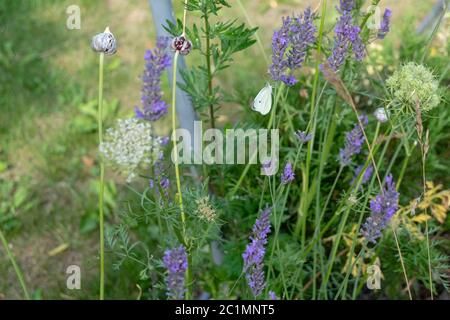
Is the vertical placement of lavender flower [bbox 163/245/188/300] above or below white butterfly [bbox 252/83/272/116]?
below

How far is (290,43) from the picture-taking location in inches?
53.6

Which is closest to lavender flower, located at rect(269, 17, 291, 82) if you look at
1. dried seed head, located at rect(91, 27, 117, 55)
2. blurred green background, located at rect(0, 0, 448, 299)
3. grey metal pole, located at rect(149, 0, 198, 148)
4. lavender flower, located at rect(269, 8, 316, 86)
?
lavender flower, located at rect(269, 8, 316, 86)

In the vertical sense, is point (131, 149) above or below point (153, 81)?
below

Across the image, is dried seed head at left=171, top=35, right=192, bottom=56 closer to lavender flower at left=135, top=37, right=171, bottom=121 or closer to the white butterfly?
the white butterfly

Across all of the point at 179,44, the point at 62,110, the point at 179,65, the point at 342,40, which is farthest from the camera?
the point at 62,110

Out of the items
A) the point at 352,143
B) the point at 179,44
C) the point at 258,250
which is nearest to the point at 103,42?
the point at 179,44

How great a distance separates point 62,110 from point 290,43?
5.60 ft

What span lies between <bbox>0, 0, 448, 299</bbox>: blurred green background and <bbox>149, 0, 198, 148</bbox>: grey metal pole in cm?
37

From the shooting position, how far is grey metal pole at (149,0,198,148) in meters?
1.69

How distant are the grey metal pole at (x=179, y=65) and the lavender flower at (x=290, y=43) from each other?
1.47ft

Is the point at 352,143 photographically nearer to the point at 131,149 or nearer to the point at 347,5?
the point at 347,5

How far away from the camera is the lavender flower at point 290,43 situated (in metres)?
1.31

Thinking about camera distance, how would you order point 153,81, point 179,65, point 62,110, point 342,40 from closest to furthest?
point 342,40
point 153,81
point 179,65
point 62,110

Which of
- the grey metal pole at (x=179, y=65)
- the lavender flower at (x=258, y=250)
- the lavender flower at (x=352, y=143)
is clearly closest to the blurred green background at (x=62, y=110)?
the grey metal pole at (x=179, y=65)
